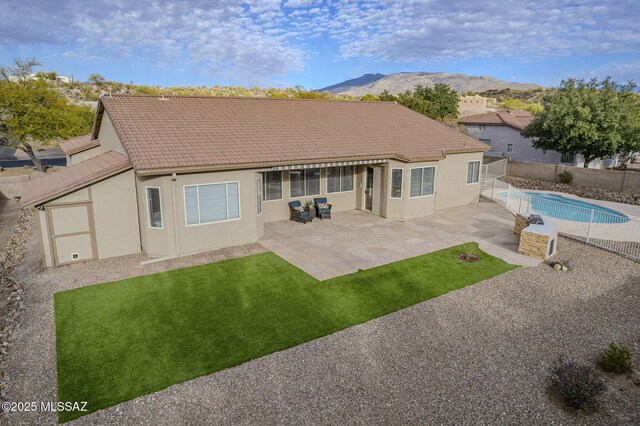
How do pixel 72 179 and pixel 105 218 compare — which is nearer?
pixel 72 179

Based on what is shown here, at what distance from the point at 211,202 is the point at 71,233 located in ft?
16.6

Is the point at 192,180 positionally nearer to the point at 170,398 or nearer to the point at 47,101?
the point at 170,398

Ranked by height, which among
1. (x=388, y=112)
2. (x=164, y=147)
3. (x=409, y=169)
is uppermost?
(x=388, y=112)

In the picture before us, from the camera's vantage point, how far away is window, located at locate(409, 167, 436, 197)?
69.6ft

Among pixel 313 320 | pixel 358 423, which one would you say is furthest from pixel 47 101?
pixel 358 423

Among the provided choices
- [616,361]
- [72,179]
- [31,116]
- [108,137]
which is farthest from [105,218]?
[31,116]

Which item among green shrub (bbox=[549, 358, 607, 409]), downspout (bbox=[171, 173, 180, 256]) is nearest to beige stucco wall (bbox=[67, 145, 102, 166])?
downspout (bbox=[171, 173, 180, 256])

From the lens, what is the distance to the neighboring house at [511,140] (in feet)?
123

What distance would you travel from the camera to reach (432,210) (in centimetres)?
2236

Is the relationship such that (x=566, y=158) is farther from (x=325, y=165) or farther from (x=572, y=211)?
(x=325, y=165)

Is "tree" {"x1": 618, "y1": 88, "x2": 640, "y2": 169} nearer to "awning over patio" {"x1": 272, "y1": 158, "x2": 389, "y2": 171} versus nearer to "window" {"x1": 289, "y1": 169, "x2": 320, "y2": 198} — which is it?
"awning over patio" {"x1": 272, "y1": 158, "x2": 389, "y2": 171}

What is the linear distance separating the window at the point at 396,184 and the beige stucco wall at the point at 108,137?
13.0m

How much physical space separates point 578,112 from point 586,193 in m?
5.92

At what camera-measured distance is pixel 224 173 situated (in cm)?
1584
